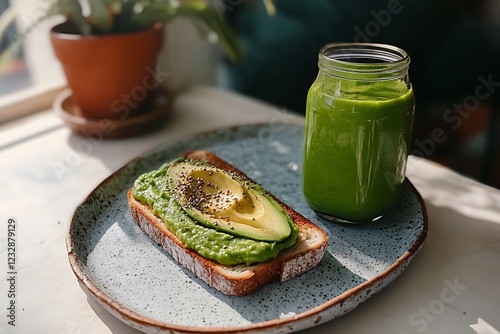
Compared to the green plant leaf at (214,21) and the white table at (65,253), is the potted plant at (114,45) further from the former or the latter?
the white table at (65,253)

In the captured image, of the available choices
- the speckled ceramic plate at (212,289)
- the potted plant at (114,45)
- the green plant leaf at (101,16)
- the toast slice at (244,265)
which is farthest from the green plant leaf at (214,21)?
the toast slice at (244,265)

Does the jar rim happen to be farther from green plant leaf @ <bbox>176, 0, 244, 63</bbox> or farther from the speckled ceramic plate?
green plant leaf @ <bbox>176, 0, 244, 63</bbox>

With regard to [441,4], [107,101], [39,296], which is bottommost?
[39,296]

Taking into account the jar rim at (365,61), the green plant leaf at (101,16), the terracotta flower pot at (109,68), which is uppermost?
the green plant leaf at (101,16)

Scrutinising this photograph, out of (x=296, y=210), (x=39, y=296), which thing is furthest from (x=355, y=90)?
(x=39, y=296)

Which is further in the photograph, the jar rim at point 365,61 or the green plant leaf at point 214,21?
the green plant leaf at point 214,21

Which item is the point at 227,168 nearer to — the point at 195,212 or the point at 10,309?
the point at 195,212

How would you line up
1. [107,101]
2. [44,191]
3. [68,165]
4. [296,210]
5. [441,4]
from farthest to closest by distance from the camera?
1. [441,4]
2. [107,101]
3. [68,165]
4. [44,191]
5. [296,210]

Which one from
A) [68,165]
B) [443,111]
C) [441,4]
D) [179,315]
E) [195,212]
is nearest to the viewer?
[179,315]
